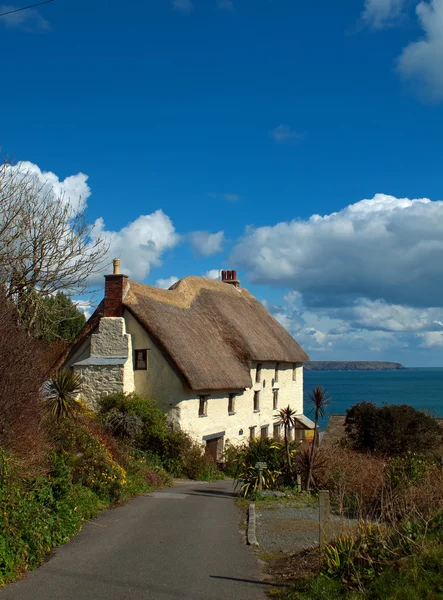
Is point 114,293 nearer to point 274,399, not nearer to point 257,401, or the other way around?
point 257,401

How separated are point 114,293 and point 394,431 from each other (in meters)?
14.0

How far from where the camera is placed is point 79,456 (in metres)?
15.6

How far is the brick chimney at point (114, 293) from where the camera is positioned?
1176 inches

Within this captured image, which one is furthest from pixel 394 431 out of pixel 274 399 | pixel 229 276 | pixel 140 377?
pixel 229 276

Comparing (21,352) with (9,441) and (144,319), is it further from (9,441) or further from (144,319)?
(144,319)

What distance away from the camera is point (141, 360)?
98.0 feet

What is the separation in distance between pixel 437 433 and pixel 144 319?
1321 centimetres

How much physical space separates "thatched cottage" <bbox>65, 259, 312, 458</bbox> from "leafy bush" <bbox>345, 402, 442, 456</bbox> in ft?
25.7

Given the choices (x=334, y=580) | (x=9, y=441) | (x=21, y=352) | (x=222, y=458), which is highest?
(x=21, y=352)

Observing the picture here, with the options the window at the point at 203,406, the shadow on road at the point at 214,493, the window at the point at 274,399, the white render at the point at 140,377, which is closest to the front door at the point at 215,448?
the white render at the point at 140,377

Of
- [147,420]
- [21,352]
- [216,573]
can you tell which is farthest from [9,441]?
[147,420]

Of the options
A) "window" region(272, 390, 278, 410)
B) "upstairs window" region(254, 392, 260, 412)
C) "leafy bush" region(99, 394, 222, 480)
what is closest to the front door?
"leafy bush" region(99, 394, 222, 480)

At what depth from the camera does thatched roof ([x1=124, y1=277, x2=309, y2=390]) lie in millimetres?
29141

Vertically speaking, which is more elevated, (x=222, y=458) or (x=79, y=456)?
(x=79, y=456)
